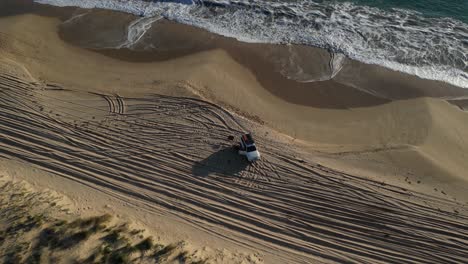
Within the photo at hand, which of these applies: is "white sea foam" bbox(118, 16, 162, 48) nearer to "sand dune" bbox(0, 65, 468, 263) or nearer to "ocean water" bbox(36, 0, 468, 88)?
"ocean water" bbox(36, 0, 468, 88)

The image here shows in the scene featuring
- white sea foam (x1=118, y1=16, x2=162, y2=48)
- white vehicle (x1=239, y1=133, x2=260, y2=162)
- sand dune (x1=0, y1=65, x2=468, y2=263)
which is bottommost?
sand dune (x1=0, y1=65, x2=468, y2=263)

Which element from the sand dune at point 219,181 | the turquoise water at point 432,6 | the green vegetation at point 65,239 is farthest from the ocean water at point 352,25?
the green vegetation at point 65,239

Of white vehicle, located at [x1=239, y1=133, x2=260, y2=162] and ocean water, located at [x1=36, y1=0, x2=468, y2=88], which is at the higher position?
ocean water, located at [x1=36, y1=0, x2=468, y2=88]

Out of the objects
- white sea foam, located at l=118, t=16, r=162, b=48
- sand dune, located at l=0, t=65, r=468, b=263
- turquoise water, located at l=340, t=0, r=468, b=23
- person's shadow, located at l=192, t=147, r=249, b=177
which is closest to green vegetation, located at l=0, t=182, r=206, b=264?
sand dune, located at l=0, t=65, r=468, b=263

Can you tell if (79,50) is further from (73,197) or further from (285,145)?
(285,145)

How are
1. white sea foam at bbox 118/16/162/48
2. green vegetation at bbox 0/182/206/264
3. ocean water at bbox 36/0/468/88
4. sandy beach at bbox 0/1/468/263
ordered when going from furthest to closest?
white sea foam at bbox 118/16/162/48, ocean water at bbox 36/0/468/88, sandy beach at bbox 0/1/468/263, green vegetation at bbox 0/182/206/264

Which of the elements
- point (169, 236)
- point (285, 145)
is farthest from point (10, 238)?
point (285, 145)
